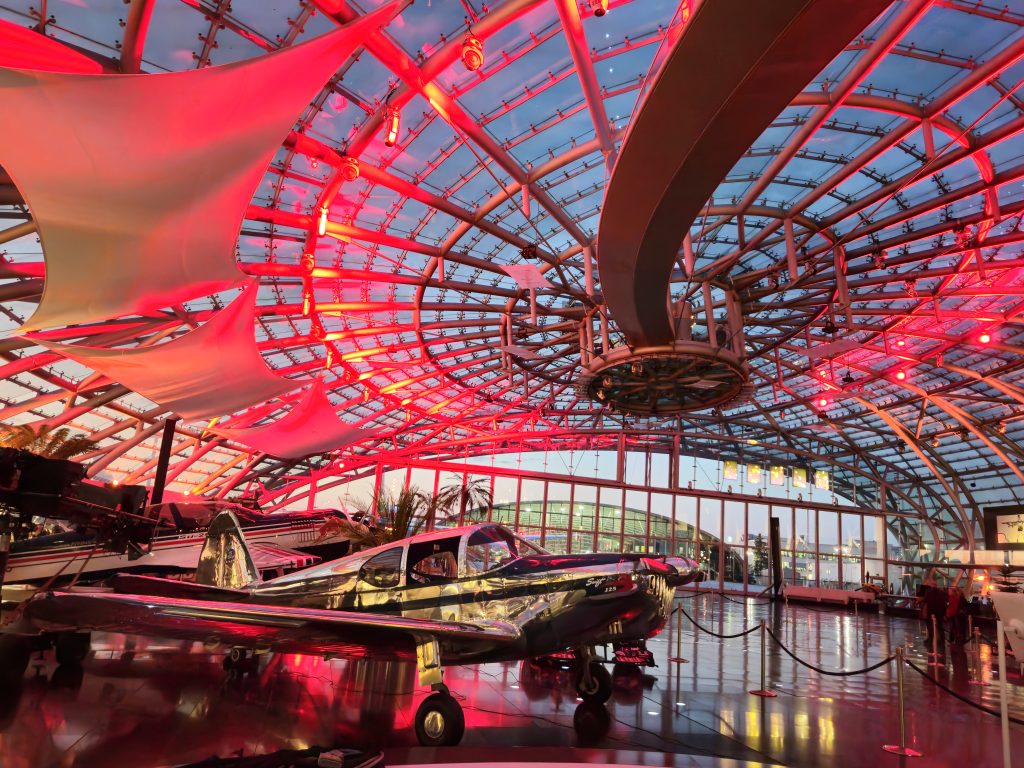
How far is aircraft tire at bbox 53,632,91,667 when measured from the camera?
32.7ft

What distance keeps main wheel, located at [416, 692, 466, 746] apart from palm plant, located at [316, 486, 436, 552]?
26.0ft

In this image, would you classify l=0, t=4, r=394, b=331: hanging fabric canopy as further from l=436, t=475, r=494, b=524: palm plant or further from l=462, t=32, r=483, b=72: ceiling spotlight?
l=436, t=475, r=494, b=524: palm plant

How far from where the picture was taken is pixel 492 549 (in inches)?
336

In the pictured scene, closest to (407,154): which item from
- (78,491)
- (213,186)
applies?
(213,186)

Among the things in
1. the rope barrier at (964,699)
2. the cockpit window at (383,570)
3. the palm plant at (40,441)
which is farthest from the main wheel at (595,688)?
the palm plant at (40,441)

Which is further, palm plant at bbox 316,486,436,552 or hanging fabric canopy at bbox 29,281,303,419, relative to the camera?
palm plant at bbox 316,486,436,552

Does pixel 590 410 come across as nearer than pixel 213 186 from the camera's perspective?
No

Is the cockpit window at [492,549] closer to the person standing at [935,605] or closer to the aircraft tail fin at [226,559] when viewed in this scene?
the aircraft tail fin at [226,559]

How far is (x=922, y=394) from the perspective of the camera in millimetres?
35250

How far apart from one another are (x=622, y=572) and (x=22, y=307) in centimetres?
2502

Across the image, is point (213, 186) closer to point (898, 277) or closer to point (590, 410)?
point (898, 277)

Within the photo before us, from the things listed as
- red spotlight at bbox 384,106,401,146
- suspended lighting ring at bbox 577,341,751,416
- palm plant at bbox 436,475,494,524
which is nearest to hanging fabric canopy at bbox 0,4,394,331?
red spotlight at bbox 384,106,401,146

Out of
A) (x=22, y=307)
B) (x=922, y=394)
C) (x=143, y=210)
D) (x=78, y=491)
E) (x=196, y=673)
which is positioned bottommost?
(x=196, y=673)

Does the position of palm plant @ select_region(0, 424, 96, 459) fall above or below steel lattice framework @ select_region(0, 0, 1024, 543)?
below
